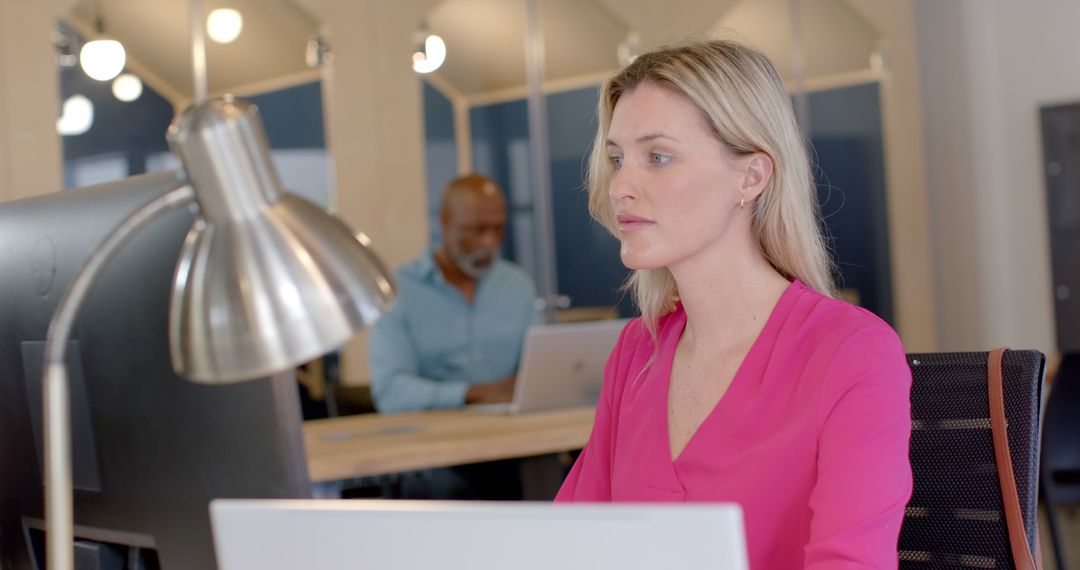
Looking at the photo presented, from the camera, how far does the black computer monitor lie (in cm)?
111

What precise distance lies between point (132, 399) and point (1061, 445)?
3.84 m

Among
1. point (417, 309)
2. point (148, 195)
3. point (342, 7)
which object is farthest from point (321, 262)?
point (342, 7)

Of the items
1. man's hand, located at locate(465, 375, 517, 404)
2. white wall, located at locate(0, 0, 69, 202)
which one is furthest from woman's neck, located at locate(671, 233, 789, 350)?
white wall, located at locate(0, 0, 69, 202)

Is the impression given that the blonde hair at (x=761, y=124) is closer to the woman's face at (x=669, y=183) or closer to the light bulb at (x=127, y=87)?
the woman's face at (x=669, y=183)

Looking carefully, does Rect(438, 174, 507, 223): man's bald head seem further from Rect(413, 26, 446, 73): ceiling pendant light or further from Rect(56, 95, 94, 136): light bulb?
Rect(413, 26, 446, 73): ceiling pendant light

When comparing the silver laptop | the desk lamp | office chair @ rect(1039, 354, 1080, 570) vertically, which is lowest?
office chair @ rect(1039, 354, 1080, 570)

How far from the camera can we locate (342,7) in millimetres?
5918

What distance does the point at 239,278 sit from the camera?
2.72 ft

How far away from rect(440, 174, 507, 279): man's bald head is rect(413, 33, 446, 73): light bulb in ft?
5.83

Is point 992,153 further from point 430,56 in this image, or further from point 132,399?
point 132,399

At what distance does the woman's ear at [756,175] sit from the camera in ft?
6.06

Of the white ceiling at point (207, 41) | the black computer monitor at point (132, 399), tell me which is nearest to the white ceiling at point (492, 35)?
the white ceiling at point (207, 41)

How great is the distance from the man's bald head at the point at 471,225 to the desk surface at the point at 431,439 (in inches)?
31.0

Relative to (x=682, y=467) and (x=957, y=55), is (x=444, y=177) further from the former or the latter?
(x=682, y=467)
